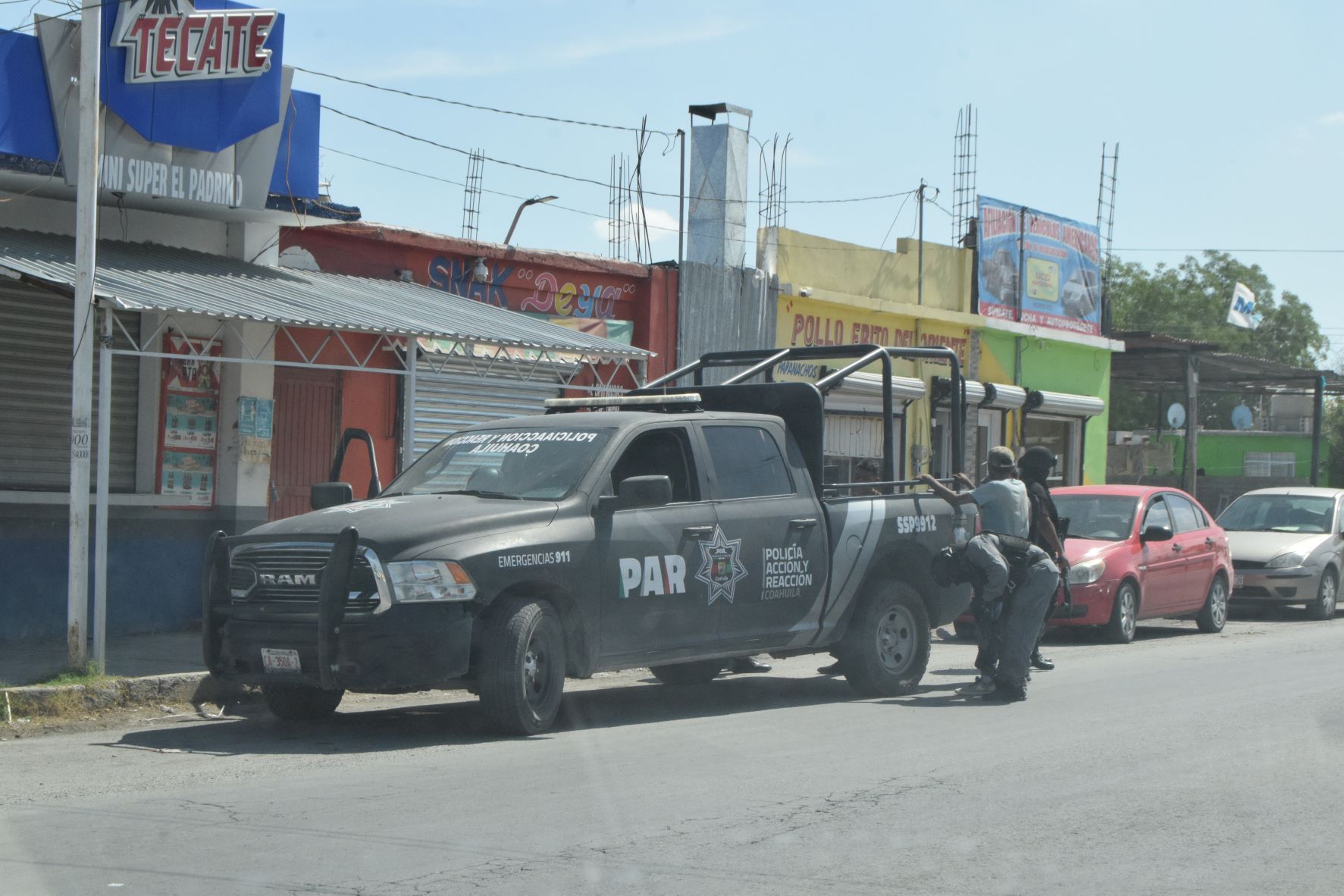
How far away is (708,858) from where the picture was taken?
558cm

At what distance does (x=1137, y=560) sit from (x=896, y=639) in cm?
531

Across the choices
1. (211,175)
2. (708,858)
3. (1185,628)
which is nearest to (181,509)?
(211,175)

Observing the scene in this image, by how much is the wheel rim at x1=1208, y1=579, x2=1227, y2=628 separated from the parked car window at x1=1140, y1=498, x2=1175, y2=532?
101 centimetres

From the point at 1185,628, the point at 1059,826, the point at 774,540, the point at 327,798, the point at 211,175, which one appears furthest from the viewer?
the point at 1185,628

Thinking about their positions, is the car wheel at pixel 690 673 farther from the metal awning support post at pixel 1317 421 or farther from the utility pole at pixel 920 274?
the metal awning support post at pixel 1317 421

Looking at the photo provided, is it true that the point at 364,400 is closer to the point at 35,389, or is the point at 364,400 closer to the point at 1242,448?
the point at 35,389

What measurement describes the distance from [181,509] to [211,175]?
120 inches

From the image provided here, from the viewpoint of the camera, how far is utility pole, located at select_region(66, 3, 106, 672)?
10.1m

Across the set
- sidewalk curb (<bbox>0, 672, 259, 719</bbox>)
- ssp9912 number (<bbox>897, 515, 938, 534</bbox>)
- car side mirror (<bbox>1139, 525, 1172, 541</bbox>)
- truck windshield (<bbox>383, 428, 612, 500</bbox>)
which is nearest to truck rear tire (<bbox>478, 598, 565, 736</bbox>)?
→ truck windshield (<bbox>383, 428, 612, 500</bbox>)

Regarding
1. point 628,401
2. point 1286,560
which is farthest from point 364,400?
point 1286,560

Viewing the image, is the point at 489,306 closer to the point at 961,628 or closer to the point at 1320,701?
the point at 961,628

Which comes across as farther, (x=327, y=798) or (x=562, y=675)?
(x=562, y=675)

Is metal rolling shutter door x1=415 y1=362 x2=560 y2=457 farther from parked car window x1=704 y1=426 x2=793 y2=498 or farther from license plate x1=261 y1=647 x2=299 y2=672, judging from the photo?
license plate x1=261 y1=647 x2=299 y2=672

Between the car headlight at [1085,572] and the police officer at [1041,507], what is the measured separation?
7.34ft
